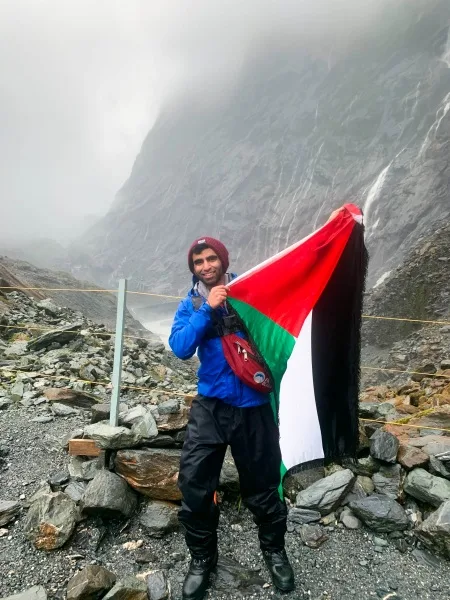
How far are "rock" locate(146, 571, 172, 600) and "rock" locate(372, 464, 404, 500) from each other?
224cm

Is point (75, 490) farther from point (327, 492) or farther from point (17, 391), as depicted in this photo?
point (17, 391)

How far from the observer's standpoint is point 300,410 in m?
3.29

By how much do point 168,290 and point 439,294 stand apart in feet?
352

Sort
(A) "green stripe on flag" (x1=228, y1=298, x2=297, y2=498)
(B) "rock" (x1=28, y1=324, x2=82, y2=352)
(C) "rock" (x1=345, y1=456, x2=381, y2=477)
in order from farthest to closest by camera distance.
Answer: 1. (B) "rock" (x1=28, y1=324, x2=82, y2=352)
2. (C) "rock" (x1=345, y1=456, x2=381, y2=477)
3. (A) "green stripe on flag" (x1=228, y1=298, x2=297, y2=498)

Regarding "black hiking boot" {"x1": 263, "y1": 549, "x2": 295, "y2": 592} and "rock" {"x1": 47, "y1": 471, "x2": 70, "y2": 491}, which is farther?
"rock" {"x1": 47, "y1": 471, "x2": 70, "y2": 491}

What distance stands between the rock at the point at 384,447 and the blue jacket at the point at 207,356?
1973 mm

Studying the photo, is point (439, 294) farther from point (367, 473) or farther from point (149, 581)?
point (149, 581)

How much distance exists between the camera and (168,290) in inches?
5032

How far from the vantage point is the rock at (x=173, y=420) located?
13.3ft

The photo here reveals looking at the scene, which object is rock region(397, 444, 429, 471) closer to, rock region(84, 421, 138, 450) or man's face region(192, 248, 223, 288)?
rock region(84, 421, 138, 450)

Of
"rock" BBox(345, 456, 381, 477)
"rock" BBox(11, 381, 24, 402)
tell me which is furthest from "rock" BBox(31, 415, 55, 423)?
"rock" BBox(345, 456, 381, 477)

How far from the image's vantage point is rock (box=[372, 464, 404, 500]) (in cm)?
385

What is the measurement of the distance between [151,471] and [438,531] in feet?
8.24

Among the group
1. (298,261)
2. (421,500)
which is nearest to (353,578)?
(421,500)
